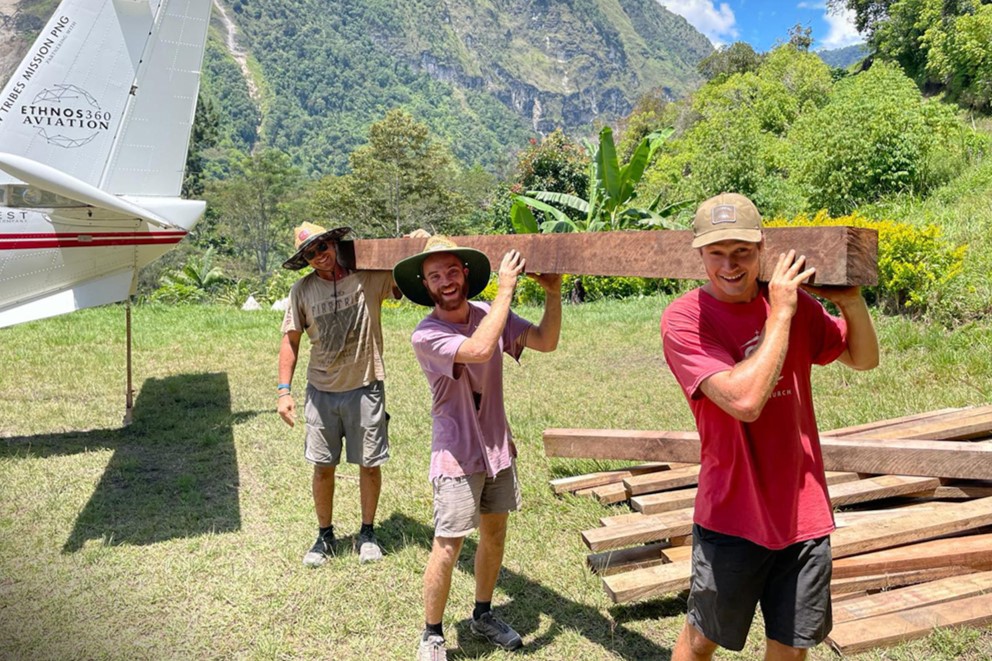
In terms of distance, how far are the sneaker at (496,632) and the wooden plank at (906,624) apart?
55.5 inches

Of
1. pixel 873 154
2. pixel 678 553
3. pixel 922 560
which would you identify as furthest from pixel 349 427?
pixel 873 154

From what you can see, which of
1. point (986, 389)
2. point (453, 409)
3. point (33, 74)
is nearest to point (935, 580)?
point (453, 409)

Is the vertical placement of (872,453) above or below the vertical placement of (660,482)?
above

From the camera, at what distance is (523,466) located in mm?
5840

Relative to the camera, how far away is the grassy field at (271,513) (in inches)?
143

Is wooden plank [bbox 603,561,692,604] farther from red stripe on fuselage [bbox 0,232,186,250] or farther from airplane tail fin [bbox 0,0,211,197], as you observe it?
airplane tail fin [bbox 0,0,211,197]

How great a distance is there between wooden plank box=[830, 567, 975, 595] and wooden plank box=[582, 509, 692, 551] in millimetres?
822

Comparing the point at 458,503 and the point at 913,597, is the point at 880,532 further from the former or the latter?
the point at 458,503

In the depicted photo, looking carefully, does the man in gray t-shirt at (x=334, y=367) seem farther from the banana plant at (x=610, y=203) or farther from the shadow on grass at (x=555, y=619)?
the banana plant at (x=610, y=203)

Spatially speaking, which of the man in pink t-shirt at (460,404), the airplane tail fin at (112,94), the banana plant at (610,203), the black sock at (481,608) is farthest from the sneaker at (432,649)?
the banana plant at (610,203)

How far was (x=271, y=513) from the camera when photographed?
17.4 ft

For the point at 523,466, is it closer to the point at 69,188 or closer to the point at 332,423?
the point at 332,423

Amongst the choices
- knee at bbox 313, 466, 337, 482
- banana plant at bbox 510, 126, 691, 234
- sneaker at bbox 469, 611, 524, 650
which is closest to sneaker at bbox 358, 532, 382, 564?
knee at bbox 313, 466, 337, 482

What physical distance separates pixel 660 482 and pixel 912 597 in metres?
1.64
